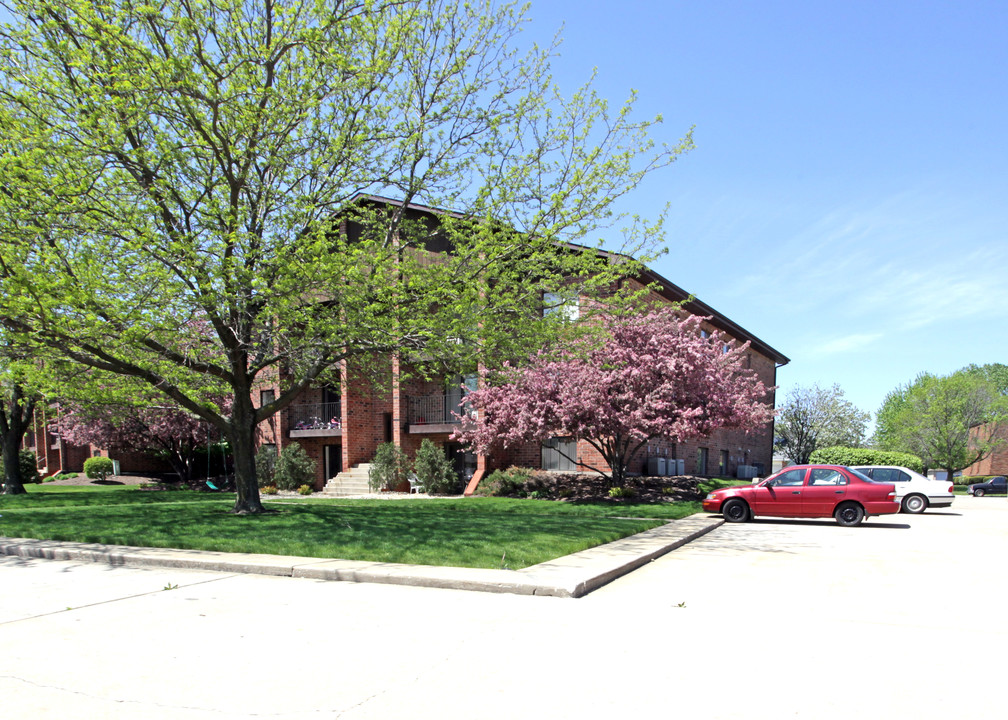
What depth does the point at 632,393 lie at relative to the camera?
20.3m

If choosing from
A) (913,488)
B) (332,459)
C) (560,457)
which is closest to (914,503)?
(913,488)

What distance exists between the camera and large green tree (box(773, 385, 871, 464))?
46.9 meters

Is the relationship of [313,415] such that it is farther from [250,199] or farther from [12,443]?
[250,199]

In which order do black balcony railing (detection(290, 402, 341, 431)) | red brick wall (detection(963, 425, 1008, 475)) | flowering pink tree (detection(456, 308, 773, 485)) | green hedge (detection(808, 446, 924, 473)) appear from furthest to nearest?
red brick wall (detection(963, 425, 1008, 475)) < green hedge (detection(808, 446, 924, 473)) < black balcony railing (detection(290, 402, 341, 431)) < flowering pink tree (detection(456, 308, 773, 485))

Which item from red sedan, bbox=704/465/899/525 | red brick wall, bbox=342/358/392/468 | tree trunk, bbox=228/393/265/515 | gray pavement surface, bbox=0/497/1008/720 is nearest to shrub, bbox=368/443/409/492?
red brick wall, bbox=342/358/392/468

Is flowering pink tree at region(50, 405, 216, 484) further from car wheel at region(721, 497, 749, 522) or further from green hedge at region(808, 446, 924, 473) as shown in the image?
green hedge at region(808, 446, 924, 473)

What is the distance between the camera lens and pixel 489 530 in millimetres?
12859

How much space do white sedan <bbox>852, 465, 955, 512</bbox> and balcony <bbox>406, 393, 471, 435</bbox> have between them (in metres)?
14.3

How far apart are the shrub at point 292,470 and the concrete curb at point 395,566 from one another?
17.8 m

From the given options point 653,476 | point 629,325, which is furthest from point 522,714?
point 653,476

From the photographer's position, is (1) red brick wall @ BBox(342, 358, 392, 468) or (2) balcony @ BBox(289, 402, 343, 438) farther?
(2) balcony @ BBox(289, 402, 343, 438)

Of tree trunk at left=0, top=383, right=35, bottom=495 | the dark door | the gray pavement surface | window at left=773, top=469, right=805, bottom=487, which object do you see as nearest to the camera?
the gray pavement surface

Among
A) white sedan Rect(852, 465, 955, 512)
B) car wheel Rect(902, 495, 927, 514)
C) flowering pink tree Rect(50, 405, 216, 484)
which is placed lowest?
car wheel Rect(902, 495, 927, 514)

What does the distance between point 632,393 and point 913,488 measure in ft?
32.4
